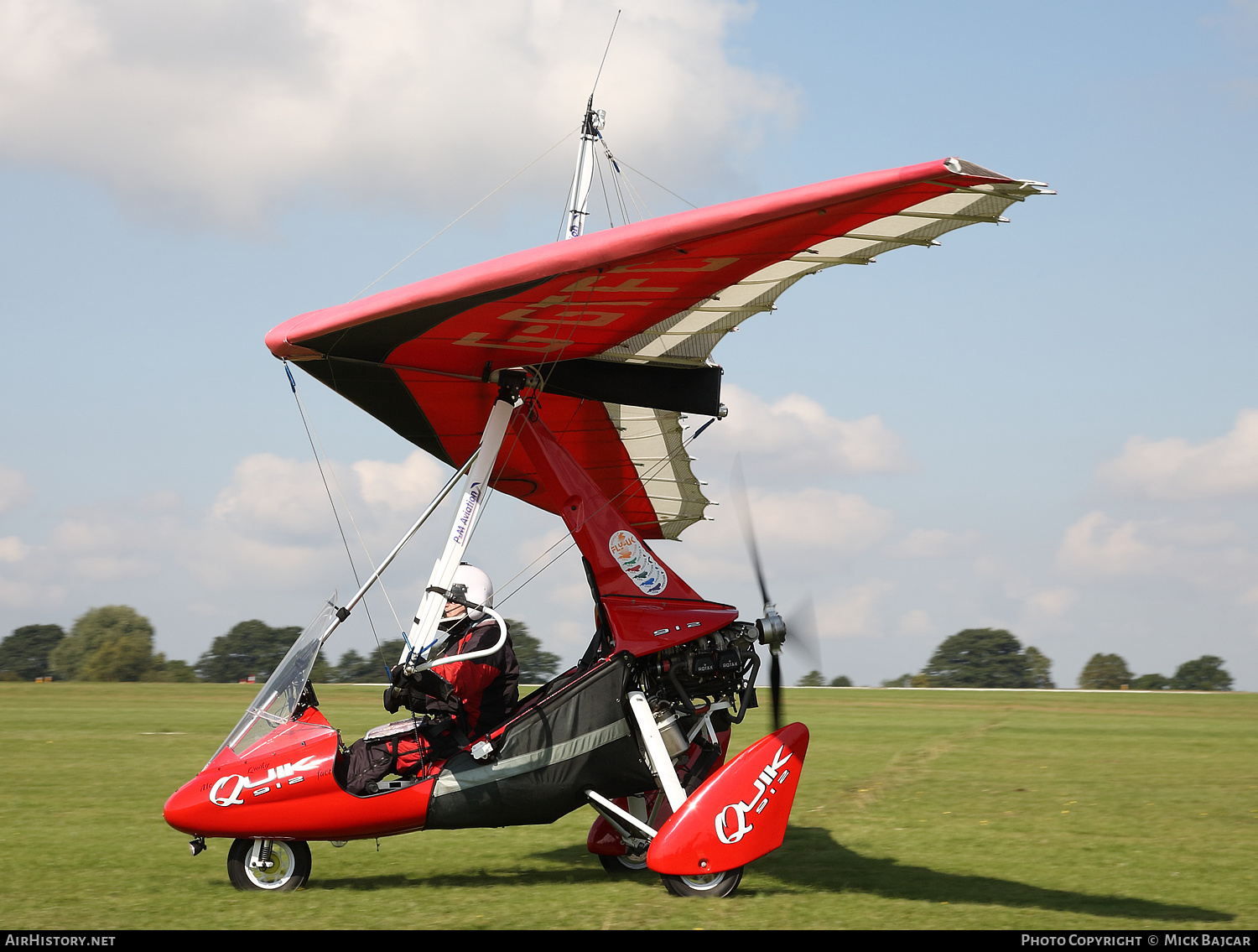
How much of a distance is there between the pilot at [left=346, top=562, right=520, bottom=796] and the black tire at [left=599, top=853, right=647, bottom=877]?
4.51 feet

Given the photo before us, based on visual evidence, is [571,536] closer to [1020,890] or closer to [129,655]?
[1020,890]

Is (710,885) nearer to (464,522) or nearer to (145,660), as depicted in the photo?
(464,522)

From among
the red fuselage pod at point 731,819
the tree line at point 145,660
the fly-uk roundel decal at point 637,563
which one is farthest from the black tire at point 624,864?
the tree line at point 145,660

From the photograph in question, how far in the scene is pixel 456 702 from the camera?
6.48 metres

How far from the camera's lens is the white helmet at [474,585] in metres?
6.69

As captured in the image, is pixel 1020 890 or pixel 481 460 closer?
pixel 1020 890

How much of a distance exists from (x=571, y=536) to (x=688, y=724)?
4.82ft

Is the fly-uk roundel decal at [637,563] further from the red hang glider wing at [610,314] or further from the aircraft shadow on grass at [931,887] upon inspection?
the aircraft shadow on grass at [931,887]

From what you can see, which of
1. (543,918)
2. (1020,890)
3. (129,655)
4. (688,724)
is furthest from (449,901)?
(129,655)

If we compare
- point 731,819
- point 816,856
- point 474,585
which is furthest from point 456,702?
point 816,856

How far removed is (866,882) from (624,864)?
1599 mm

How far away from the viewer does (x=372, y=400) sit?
7758mm

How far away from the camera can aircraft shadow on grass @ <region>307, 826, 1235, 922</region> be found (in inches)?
239

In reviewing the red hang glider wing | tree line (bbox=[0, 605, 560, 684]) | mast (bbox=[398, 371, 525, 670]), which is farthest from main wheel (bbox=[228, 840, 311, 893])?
tree line (bbox=[0, 605, 560, 684])
